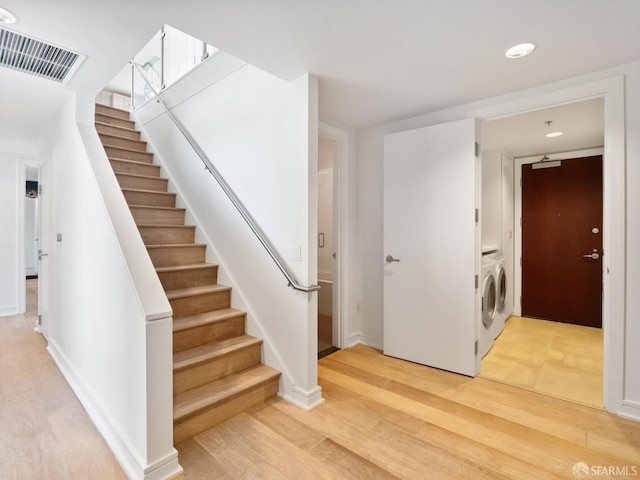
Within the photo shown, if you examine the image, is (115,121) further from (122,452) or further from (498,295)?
(498,295)

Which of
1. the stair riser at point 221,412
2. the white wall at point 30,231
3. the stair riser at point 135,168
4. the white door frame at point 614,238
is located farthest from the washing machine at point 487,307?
the white wall at point 30,231

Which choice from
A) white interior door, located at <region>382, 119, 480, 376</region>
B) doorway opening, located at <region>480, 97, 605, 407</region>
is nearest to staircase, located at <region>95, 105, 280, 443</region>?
white interior door, located at <region>382, 119, 480, 376</region>

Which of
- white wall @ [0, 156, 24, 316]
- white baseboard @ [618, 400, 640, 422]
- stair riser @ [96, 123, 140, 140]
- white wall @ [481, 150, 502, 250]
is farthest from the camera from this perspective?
white wall @ [0, 156, 24, 316]

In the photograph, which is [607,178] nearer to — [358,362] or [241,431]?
[358,362]

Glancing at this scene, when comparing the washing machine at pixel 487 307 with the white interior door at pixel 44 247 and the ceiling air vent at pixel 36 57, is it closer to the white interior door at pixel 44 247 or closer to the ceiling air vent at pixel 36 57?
the ceiling air vent at pixel 36 57

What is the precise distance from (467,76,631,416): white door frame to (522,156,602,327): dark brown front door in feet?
7.79

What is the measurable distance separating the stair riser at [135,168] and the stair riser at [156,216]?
0.74 m

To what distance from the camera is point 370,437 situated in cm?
190

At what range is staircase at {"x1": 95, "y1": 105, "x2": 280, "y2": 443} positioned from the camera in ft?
6.76

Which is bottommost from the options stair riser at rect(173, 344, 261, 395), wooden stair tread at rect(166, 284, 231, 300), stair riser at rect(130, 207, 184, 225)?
stair riser at rect(173, 344, 261, 395)

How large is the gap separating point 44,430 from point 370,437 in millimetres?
1995

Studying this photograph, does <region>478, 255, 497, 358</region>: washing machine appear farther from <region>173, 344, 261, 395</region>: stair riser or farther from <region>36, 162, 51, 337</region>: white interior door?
<region>36, 162, 51, 337</region>: white interior door

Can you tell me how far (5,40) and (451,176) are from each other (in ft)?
10.5

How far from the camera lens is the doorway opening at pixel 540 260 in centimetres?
269
